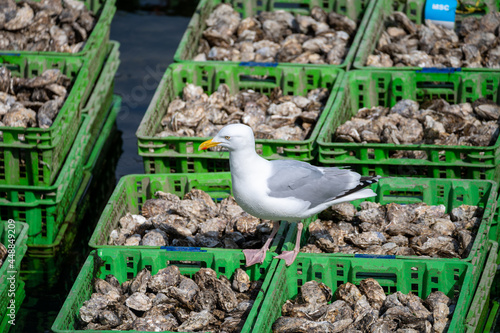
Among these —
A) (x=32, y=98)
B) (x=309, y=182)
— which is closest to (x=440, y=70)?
(x=309, y=182)

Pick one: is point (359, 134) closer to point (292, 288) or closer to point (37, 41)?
point (292, 288)

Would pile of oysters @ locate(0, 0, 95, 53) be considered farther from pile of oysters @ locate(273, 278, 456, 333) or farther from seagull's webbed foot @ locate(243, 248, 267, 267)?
pile of oysters @ locate(273, 278, 456, 333)

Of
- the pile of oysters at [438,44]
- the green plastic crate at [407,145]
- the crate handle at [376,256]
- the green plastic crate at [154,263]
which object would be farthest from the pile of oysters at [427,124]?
the green plastic crate at [154,263]

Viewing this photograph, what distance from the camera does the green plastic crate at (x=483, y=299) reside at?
439cm

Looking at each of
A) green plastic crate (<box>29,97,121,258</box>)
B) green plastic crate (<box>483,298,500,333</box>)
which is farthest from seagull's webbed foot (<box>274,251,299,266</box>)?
green plastic crate (<box>29,97,121,258</box>)

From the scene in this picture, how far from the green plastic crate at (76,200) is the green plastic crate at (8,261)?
0.69m

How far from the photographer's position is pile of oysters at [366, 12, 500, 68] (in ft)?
21.7

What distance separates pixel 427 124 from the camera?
5723 millimetres

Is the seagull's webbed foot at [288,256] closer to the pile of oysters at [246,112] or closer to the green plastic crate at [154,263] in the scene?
the green plastic crate at [154,263]

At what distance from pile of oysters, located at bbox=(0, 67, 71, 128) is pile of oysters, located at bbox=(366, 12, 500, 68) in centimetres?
239

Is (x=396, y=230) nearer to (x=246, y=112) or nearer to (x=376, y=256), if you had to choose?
(x=376, y=256)

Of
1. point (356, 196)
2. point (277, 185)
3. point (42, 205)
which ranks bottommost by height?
point (42, 205)

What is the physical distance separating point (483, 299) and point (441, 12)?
317cm

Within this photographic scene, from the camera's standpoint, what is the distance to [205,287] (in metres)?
4.41
